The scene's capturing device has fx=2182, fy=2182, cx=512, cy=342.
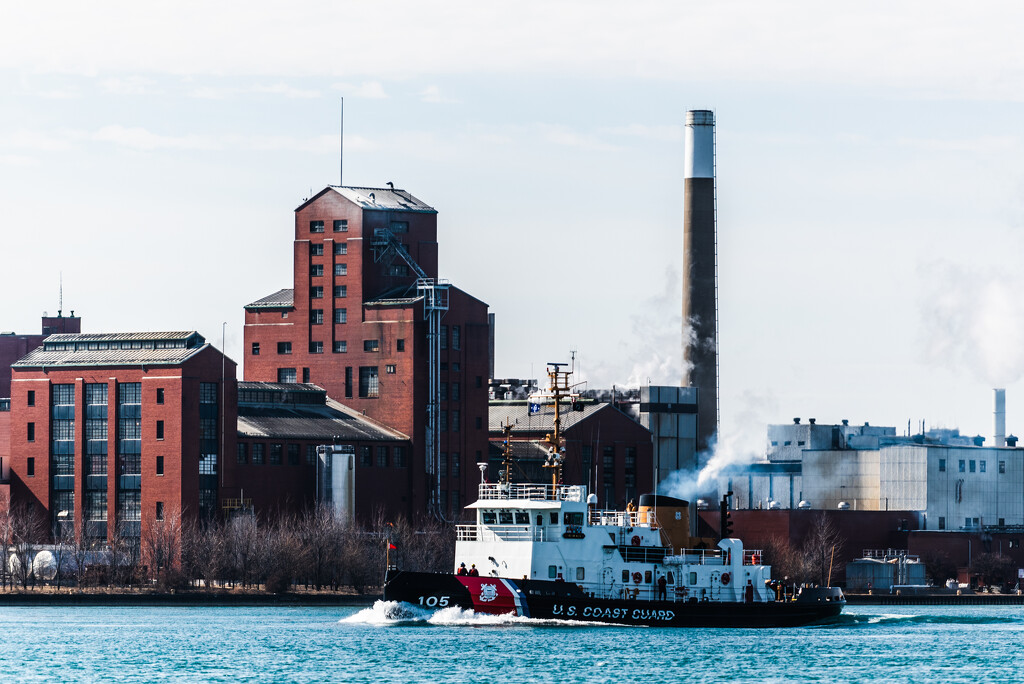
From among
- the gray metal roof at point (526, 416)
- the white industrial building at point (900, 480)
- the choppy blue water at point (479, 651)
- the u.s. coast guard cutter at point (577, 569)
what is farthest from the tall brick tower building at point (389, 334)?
the u.s. coast guard cutter at point (577, 569)

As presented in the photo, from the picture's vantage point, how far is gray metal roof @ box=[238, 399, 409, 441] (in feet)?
524

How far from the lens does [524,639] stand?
94.9 metres

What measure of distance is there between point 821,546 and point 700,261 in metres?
23.4

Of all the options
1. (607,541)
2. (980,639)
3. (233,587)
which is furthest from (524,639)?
(233,587)

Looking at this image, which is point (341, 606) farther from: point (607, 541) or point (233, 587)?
point (607, 541)

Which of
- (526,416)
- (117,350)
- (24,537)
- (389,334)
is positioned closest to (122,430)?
(117,350)

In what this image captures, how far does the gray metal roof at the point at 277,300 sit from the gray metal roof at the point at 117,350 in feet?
69.0

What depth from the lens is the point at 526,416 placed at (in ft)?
593

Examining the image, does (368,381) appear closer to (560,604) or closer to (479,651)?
(560,604)

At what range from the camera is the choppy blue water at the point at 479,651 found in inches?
3351

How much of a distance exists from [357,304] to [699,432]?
95.7 feet

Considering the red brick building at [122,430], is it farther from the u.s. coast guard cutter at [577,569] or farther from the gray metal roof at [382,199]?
the u.s. coast guard cutter at [577,569]

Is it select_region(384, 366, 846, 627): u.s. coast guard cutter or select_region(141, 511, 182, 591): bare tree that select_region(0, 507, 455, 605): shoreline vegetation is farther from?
select_region(384, 366, 846, 627): u.s. coast guard cutter

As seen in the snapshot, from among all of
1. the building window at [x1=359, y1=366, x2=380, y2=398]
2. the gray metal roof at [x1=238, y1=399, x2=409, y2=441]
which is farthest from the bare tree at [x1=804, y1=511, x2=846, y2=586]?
the building window at [x1=359, y1=366, x2=380, y2=398]
